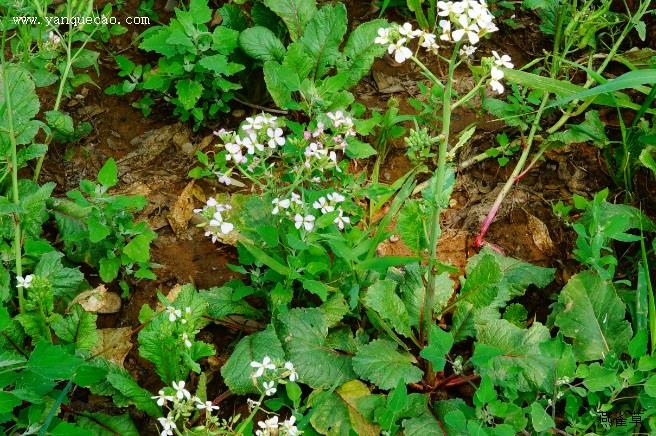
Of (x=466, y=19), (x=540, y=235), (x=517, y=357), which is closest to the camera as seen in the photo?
(x=466, y=19)

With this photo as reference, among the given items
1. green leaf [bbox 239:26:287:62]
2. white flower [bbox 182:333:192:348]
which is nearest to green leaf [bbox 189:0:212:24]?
green leaf [bbox 239:26:287:62]

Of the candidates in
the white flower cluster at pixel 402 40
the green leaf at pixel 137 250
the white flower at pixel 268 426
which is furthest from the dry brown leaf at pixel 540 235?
the green leaf at pixel 137 250

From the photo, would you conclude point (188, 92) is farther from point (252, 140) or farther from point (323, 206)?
point (323, 206)

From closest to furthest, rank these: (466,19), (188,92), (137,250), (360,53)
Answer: (466,19) → (137,250) → (188,92) → (360,53)

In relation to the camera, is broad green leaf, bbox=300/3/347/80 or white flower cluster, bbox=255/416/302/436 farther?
broad green leaf, bbox=300/3/347/80

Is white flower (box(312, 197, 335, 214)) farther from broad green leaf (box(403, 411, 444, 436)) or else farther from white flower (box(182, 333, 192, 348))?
broad green leaf (box(403, 411, 444, 436))

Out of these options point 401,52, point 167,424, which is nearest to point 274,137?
point 401,52

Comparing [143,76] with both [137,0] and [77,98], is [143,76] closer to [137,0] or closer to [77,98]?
[77,98]
